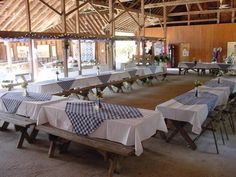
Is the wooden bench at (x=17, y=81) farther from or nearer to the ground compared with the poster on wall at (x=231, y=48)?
nearer to the ground

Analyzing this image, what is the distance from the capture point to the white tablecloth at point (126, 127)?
307cm

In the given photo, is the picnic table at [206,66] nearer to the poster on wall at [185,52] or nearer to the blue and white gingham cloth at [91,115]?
the poster on wall at [185,52]

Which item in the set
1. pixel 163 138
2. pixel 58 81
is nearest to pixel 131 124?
pixel 163 138

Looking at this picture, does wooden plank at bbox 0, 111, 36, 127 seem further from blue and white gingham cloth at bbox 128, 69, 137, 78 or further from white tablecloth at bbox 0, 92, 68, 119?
blue and white gingham cloth at bbox 128, 69, 137, 78

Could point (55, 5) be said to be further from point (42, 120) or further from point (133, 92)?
point (42, 120)

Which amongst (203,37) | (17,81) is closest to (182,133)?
(17,81)

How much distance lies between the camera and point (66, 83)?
7016mm

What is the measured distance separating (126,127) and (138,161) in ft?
2.66

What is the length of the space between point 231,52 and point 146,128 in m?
15.1

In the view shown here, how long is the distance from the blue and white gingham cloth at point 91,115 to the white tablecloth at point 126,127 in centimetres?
8

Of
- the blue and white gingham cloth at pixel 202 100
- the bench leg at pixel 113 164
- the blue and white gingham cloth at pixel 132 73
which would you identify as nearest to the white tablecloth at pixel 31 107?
the bench leg at pixel 113 164

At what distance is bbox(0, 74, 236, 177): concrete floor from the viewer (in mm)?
3314

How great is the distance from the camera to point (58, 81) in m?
6.93

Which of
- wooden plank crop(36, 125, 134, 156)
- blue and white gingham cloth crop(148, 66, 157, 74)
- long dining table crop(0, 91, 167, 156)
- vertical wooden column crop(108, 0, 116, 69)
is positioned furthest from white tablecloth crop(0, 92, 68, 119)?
blue and white gingham cloth crop(148, 66, 157, 74)
